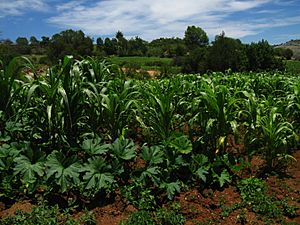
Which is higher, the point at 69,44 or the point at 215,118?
the point at 69,44

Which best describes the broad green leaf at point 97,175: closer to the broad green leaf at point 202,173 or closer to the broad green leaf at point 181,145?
the broad green leaf at point 181,145

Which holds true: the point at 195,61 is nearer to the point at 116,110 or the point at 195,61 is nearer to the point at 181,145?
the point at 116,110

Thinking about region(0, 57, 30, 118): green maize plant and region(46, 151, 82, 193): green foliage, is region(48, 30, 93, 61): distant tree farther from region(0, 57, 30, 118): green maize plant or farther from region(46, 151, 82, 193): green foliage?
region(46, 151, 82, 193): green foliage

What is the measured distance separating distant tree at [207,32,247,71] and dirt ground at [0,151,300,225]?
3438 centimetres

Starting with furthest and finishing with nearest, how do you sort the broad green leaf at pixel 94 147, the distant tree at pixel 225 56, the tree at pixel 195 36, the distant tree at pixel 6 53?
the tree at pixel 195 36 < the distant tree at pixel 225 56 < the distant tree at pixel 6 53 < the broad green leaf at pixel 94 147

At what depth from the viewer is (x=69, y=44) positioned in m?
39.3

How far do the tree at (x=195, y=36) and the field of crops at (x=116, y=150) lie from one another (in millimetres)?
73460

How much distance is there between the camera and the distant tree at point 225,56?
37.6 metres

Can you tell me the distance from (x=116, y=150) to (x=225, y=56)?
36851 mm

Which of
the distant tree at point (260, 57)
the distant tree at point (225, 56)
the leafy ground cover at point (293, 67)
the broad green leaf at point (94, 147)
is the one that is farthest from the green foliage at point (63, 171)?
the distant tree at point (225, 56)

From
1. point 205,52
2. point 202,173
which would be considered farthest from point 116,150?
point 205,52

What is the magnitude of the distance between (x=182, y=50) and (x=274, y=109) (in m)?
58.8

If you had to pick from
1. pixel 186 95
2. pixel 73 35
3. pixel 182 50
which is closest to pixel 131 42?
pixel 182 50

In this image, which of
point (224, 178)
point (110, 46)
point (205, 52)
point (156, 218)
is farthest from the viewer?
point (110, 46)
